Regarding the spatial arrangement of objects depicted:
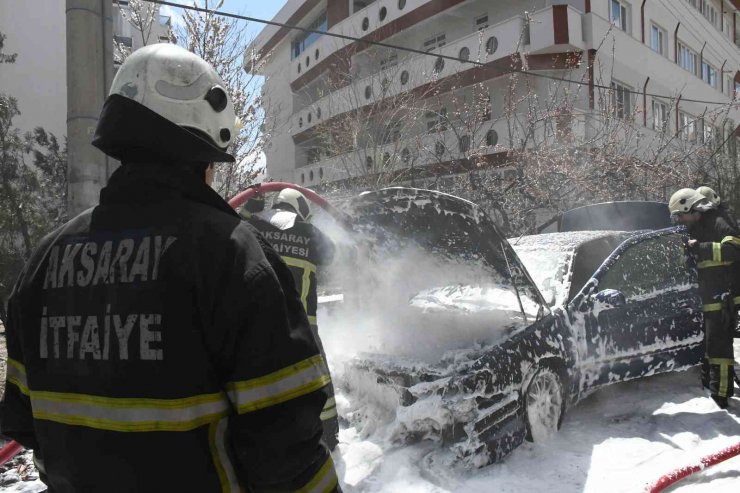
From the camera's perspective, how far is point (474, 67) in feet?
52.2

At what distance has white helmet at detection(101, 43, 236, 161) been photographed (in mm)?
1408

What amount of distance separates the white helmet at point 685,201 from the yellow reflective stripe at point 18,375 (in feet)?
16.7

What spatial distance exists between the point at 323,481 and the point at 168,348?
0.44 m

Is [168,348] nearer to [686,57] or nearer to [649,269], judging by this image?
[649,269]

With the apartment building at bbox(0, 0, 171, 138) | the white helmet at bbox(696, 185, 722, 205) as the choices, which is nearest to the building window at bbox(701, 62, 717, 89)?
the white helmet at bbox(696, 185, 722, 205)

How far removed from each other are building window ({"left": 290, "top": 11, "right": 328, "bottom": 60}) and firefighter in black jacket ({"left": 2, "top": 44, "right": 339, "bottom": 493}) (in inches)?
1032

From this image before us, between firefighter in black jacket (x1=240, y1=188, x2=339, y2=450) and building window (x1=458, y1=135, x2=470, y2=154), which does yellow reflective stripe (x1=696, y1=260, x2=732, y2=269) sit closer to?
firefighter in black jacket (x1=240, y1=188, x2=339, y2=450)

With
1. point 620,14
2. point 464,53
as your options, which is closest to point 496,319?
point 464,53

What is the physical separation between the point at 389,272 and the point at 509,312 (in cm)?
99

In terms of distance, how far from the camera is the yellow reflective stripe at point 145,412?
1.18 meters

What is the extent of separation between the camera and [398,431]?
3.69m

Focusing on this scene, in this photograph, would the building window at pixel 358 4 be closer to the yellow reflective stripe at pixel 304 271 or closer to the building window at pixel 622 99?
the building window at pixel 622 99

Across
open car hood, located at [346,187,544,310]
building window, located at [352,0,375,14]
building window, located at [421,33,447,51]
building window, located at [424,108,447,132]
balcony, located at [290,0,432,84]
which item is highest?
building window, located at [352,0,375,14]

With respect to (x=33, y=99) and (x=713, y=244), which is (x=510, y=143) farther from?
(x=33, y=99)
